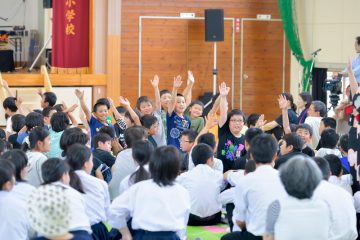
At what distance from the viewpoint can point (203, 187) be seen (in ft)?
22.2

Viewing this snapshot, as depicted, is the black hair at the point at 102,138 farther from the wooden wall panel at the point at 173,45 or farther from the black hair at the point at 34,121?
the wooden wall panel at the point at 173,45

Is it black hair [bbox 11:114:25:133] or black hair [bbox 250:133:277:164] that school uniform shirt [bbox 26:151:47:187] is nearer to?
black hair [bbox 250:133:277:164]

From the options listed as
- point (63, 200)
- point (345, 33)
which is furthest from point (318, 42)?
point (63, 200)

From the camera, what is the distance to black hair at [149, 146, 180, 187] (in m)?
4.99

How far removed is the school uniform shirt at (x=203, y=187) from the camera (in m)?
6.69

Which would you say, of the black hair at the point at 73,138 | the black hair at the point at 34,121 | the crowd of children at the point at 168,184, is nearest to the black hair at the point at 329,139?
the crowd of children at the point at 168,184

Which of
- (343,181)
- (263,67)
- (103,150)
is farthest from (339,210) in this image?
(263,67)

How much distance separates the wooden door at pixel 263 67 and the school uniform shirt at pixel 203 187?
7.91 metres

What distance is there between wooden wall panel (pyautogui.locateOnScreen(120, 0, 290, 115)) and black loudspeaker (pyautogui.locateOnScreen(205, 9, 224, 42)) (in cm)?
41

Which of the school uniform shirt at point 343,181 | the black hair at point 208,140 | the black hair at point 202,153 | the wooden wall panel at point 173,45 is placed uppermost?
the wooden wall panel at point 173,45

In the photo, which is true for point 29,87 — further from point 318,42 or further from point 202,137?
point 202,137

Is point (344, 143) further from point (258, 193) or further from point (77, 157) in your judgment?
point (77, 157)

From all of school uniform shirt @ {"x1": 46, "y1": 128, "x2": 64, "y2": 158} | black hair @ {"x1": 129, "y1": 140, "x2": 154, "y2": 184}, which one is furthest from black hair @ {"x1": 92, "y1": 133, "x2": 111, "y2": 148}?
black hair @ {"x1": 129, "y1": 140, "x2": 154, "y2": 184}

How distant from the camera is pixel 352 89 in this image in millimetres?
8352
